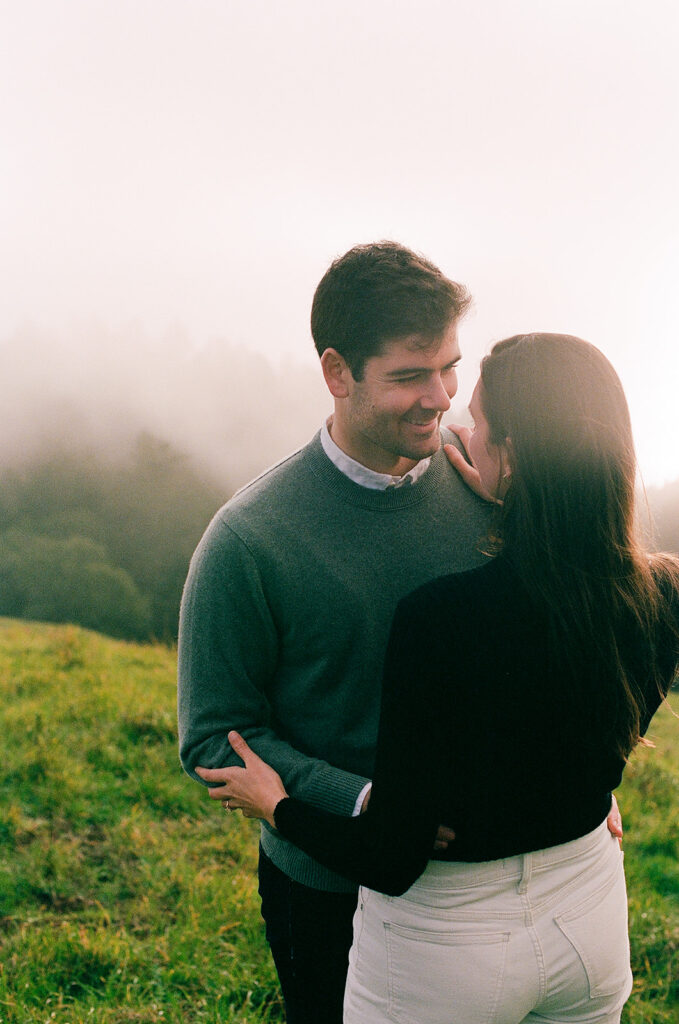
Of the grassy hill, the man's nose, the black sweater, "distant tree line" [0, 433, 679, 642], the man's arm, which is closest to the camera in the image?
the black sweater

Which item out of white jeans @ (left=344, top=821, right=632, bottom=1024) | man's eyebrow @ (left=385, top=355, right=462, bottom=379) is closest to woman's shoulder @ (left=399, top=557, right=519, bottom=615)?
white jeans @ (left=344, top=821, right=632, bottom=1024)

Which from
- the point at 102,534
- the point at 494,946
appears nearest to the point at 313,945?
the point at 494,946

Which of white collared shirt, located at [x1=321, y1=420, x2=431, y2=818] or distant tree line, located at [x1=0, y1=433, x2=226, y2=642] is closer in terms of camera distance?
white collared shirt, located at [x1=321, y1=420, x2=431, y2=818]

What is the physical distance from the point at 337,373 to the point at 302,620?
0.66 meters

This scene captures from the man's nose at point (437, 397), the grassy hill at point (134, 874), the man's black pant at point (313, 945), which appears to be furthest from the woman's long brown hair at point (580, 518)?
the grassy hill at point (134, 874)

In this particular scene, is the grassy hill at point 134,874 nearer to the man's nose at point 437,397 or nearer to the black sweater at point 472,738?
the black sweater at point 472,738

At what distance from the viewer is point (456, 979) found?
4.50 feet

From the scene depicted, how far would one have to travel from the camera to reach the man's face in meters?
1.96

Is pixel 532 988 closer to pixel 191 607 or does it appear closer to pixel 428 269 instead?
pixel 191 607

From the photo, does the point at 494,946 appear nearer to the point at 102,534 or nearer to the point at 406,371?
the point at 406,371

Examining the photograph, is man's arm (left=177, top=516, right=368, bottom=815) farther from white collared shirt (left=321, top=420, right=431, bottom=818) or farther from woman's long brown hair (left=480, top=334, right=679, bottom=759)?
woman's long brown hair (left=480, top=334, right=679, bottom=759)

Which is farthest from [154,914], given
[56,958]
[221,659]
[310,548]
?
[310,548]

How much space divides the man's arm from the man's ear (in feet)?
1.58

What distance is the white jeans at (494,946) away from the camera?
1378mm
